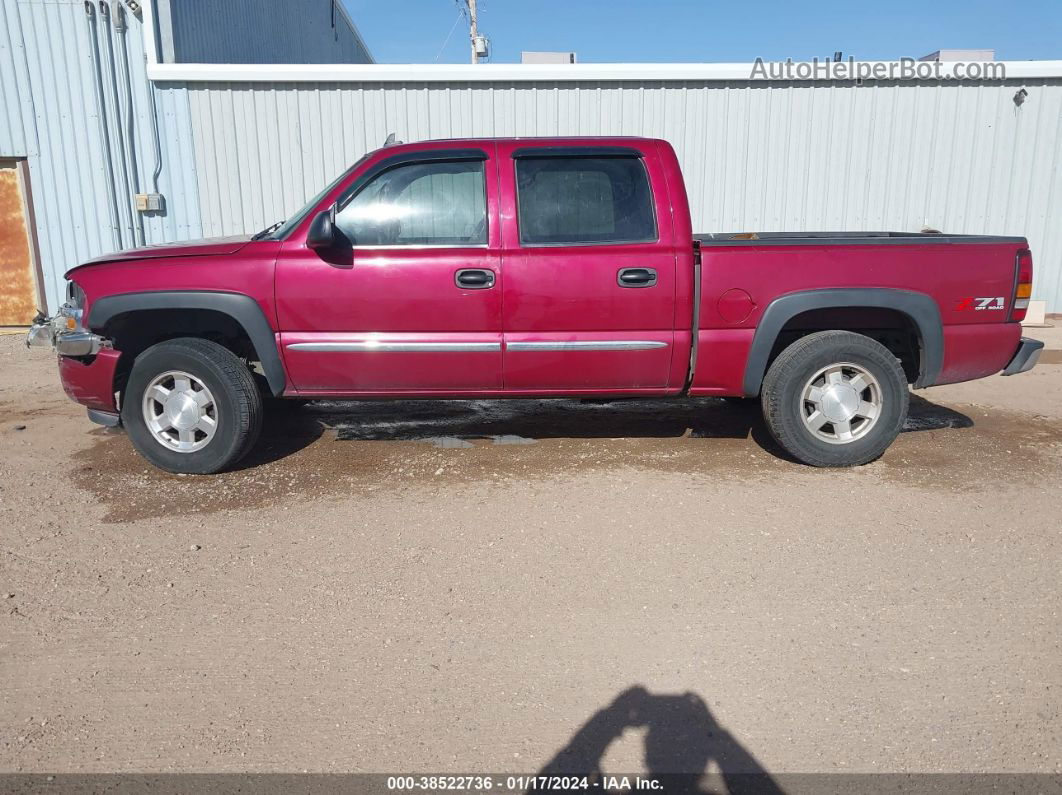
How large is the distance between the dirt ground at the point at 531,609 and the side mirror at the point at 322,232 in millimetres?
1430

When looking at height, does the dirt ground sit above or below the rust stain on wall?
below

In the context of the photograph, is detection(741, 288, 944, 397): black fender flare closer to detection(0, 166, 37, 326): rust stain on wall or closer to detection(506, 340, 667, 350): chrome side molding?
detection(506, 340, 667, 350): chrome side molding

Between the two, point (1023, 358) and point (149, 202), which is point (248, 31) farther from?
point (1023, 358)

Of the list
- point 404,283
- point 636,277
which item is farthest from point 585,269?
point 404,283

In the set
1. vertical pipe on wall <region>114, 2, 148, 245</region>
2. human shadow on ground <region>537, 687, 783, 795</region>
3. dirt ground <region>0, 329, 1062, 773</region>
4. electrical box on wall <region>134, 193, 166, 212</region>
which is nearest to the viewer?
human shadow on ground <region>537, 687, 783, 795</region>

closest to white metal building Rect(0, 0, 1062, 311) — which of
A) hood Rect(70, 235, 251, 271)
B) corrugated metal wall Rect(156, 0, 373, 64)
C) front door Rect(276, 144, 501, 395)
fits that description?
corrugated metal wall Rect(156, 0, 373, 64)

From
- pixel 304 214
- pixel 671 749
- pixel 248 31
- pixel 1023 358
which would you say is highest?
pixel 248 31

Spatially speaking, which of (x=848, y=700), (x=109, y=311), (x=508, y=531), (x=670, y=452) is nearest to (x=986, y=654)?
(x=848, y=700)

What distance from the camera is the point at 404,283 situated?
4.73 meters

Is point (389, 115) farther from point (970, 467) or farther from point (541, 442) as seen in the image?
point (970, 467)

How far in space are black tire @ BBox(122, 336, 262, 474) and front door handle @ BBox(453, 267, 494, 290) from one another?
143 cm

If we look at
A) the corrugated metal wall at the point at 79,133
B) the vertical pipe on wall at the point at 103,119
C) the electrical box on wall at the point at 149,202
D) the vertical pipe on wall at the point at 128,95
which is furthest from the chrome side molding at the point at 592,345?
the vertical pipe on wall at the point at 103,119

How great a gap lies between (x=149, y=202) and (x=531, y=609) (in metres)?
9.24

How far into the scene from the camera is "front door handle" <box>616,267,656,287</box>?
4.73 metres
